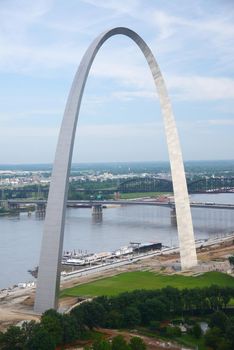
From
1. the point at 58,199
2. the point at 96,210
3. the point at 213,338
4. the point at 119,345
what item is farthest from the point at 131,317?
the point at 96,210

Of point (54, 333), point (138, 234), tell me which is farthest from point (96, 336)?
point (138, 234)

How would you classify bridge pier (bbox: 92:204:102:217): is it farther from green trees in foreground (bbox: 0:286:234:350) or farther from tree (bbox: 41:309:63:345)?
tree (bbox: 41:309:63:345)

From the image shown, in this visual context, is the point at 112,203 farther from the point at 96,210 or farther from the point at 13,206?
the point at 13,206

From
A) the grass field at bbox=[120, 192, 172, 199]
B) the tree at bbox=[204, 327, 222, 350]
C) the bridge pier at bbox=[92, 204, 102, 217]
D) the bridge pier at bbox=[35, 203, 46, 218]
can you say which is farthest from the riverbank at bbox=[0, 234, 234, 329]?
the grass field at bbox=[120, 192, 172, 199]

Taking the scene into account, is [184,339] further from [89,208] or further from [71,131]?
[89,208]

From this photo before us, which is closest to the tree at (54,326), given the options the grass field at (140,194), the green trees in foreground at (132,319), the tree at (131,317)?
the green trees in foreground at (132,319)
